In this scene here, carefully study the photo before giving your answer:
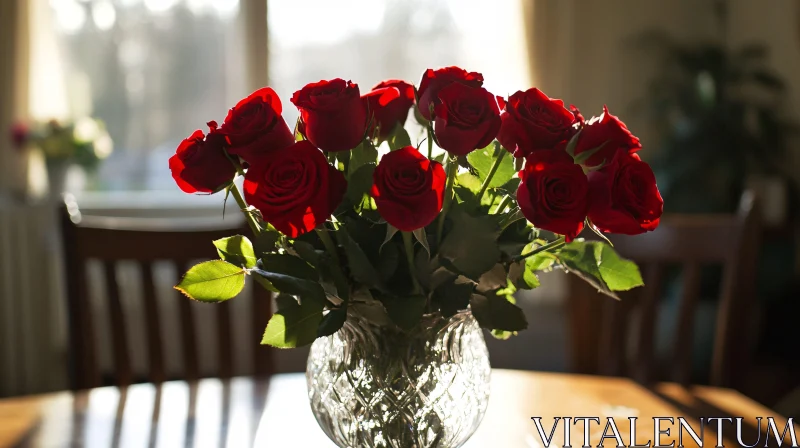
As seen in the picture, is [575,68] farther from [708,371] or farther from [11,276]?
[11,276]

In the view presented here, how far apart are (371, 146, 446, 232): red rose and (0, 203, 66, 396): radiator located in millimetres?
2744

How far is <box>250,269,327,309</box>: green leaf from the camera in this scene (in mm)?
727

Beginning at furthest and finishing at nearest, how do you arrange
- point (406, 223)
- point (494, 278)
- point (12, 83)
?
point (12, 83), point (494, 278), point (406, 223)

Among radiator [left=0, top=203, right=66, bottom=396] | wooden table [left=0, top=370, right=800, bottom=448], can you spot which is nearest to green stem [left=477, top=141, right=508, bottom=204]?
wooden table [left=0, top=370, right=800, bottom=448]

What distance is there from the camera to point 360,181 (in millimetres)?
735

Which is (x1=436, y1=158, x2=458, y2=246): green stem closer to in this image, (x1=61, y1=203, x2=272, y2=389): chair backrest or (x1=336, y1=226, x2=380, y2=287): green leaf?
(x1=336, y1=226, x2=380, y2=287): green leaf

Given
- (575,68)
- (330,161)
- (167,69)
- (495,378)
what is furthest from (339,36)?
(330,161)

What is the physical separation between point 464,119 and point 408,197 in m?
0.10

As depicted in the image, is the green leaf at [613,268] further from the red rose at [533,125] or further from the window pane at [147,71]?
the window pane at [147,71]

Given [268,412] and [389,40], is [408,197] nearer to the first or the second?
[268,412]

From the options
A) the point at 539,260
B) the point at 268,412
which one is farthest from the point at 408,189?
the point at 268,412

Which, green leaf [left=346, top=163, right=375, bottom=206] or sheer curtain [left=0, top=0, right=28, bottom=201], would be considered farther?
sheer curtain [left=0, top=0, right=28, bottom=201]

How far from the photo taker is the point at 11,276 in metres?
3.15

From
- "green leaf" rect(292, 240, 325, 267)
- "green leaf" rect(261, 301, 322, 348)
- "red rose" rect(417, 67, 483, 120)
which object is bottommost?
"green leaf" rect(261, 301, 322, 348)
